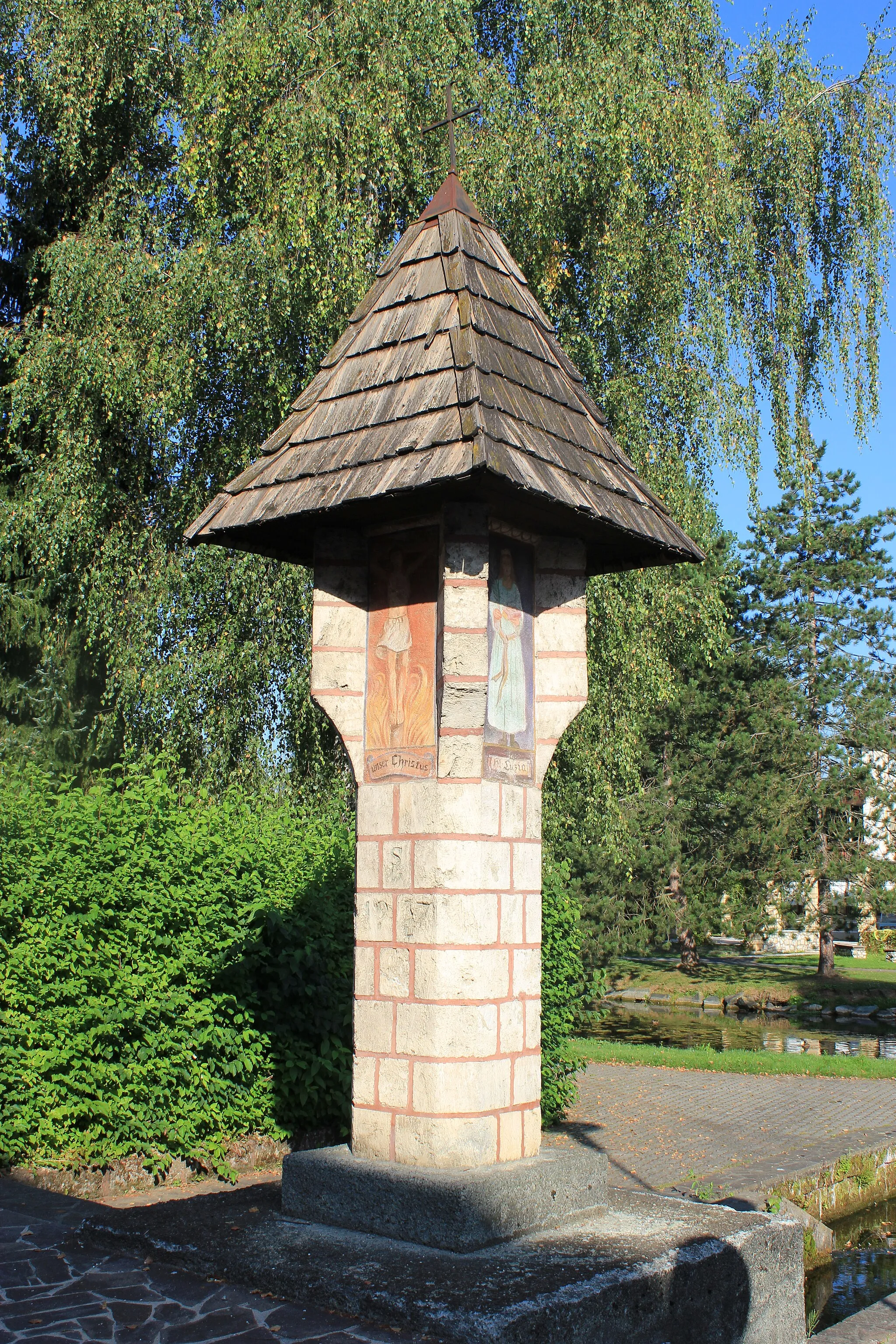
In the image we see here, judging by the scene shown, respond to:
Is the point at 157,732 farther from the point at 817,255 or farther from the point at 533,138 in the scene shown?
the point at 817,255

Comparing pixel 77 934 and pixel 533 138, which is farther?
pixel 533 138

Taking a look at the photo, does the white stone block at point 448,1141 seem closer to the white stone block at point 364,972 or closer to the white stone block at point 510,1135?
the white stone block at point 510,1135

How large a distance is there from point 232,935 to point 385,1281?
12.7ft

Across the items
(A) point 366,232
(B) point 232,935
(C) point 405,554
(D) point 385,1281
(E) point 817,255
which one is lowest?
(D) point 385,1281

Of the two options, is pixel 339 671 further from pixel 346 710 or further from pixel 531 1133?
pixel 531 1133

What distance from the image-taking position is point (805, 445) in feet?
42.8

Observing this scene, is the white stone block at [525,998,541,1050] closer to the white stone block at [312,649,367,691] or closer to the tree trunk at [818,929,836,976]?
the white stone block at [312,649,367,691]

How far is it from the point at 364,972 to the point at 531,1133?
3.34 ft

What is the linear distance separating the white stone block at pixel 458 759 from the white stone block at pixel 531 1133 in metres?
1.48

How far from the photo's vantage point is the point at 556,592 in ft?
19.0

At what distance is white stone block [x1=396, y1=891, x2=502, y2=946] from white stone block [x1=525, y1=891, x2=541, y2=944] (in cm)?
27

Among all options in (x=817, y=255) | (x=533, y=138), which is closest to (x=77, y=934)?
(x=533, y=138)

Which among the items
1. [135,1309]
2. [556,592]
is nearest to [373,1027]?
[135,1309]

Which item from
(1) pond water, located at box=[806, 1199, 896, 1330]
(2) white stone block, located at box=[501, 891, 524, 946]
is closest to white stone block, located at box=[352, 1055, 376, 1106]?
(2) white stone block, located at box=[501, 891, 524, 946]
